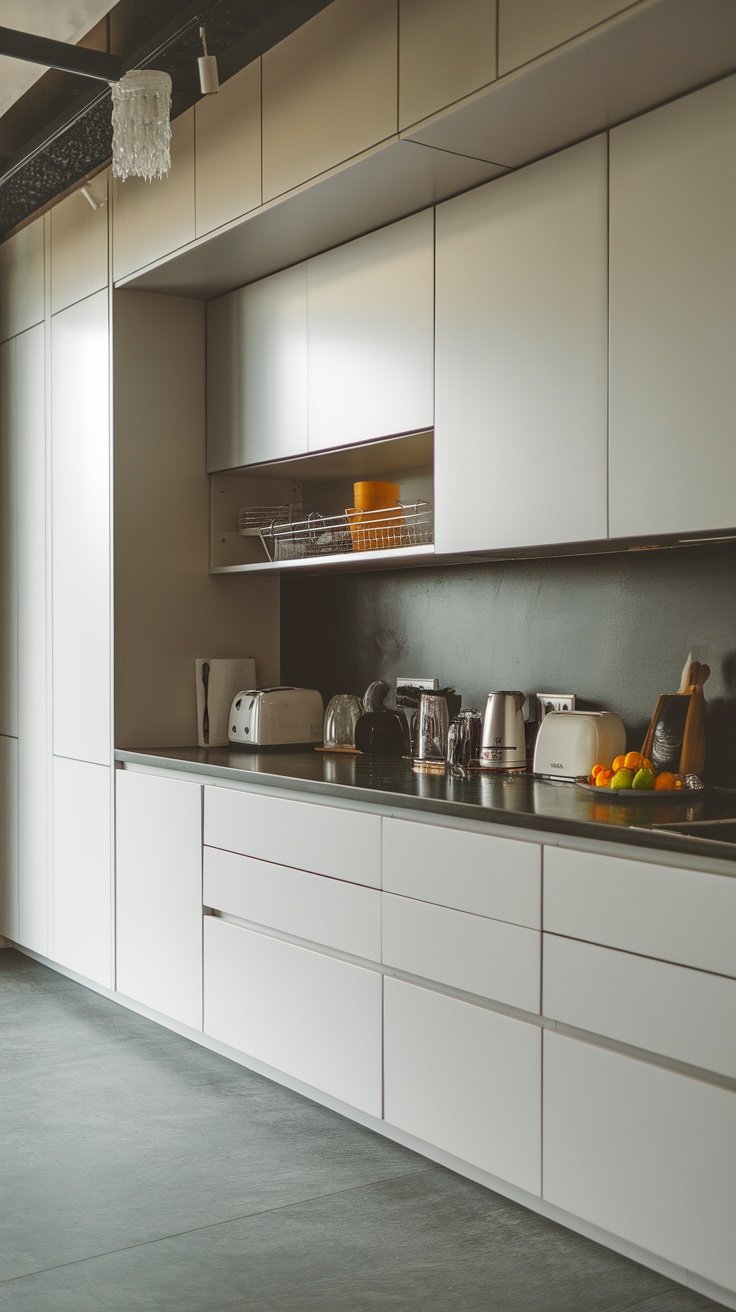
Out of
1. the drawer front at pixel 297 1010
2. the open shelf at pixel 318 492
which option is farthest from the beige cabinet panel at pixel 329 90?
the drawer front at pixel 297 1010

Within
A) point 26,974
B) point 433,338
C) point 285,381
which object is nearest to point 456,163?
Answer: point 433,338

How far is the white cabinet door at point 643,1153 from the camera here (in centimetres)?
211

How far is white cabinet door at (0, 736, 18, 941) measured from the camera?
4688 mm

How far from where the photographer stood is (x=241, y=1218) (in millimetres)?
2580

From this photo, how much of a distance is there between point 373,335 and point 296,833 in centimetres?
137

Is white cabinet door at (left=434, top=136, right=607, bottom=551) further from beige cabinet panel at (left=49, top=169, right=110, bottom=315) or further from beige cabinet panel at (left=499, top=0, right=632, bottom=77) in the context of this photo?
beige cabinet panel at (left=49, top=169, right=110, bottom=315)

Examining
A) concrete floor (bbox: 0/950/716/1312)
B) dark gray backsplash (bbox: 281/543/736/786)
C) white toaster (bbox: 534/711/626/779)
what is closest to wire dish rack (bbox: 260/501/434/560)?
dark gray backsplash (bbox: 281/543/736/786)

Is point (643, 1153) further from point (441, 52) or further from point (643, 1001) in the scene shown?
point (441, 52)

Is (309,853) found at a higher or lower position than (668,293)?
lower

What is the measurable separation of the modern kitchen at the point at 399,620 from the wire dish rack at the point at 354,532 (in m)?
0.03

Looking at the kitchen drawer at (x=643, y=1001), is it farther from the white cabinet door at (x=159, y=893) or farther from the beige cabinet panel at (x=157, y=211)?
the beige cabinet panel at (x=157, y=211)

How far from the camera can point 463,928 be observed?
264 centimetres

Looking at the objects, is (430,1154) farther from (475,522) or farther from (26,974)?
(26,974)

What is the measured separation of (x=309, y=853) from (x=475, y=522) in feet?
3.01
